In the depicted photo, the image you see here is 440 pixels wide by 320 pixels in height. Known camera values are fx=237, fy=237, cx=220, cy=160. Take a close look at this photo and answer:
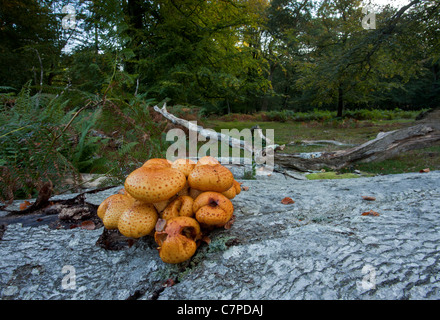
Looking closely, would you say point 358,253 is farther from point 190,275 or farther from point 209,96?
point 209,96

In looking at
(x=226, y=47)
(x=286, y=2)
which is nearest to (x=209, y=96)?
(x=226, y=47)

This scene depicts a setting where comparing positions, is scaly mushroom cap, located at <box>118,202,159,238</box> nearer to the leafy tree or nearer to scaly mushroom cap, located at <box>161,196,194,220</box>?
scaly mushroom cap, located at <box>161,196,194,220</box>

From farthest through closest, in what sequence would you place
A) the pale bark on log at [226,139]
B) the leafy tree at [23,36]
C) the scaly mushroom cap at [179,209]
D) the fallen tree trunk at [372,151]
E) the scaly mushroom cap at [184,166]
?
the leafy tree at [23,36] → the pale bark on log at [226,139] → the fallen tree trunk at [372,151] → the scaly mushroom cap at [184,166] → the scaly mushroom cap at [179,209]

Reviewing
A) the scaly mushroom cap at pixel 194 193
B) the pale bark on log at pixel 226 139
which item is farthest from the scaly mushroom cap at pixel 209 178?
the pale bark on log at pixel 226 139

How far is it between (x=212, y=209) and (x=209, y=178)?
141 millimetres

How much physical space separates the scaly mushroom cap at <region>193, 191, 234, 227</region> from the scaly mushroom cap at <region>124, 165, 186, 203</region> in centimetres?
13

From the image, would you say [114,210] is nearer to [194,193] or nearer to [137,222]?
[137,222]

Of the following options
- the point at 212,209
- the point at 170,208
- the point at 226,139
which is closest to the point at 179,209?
the point at 170,208

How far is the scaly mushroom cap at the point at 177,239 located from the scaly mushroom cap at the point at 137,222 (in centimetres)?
7

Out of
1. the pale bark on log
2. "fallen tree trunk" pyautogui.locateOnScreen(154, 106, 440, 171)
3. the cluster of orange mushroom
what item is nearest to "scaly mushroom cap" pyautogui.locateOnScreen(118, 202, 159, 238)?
the cluster of orange mushroom

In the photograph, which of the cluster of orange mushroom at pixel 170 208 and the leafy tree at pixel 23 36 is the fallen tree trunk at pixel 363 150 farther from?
the leafy tree at pixel 23 36

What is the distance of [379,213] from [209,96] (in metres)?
7.25

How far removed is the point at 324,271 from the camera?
90cm

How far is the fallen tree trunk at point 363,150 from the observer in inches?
210
